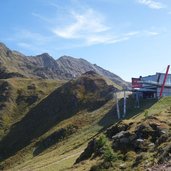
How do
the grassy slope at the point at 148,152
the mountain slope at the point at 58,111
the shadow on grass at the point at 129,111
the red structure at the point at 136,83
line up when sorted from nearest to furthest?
the grassy slope at the point at 148,152 → the shadow on grass at the point at 129,111 → the red structure at the point at 136,83 → the mountain slope at the point at 58,111

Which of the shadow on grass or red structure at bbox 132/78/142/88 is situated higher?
red structure at bbox 132/78/142/88

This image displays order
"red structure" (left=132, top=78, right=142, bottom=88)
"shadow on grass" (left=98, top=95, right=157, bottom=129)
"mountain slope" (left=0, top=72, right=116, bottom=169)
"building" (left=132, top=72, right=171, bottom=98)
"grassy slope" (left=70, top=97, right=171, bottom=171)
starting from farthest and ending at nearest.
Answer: "mountain slope" (left=0, top=72, right=116, bottom=169) < "building" (left=132, top=72, right=171, bottom=98) < "red structure" (left=132, top=78, right=142, bottom=88) < "shadow on grass" (left=98, top=95, right=157, bottom=129) < "grassy slope" (left=70, top=97, right=171, bottom=171)

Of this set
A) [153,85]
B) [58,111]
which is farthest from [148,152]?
[58,111]

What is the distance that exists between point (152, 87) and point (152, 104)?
12828 mm

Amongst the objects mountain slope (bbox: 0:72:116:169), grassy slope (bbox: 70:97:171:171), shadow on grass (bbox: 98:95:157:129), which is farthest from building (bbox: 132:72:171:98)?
grassy slope (bbox: 70:97:171:171)

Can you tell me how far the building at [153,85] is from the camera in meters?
125

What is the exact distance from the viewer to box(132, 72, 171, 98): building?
124812mm

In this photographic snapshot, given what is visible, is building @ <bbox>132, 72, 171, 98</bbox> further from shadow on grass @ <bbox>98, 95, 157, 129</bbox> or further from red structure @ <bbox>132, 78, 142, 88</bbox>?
shadow on grass @ <bbox>98, 95, 157, 129</bbox>

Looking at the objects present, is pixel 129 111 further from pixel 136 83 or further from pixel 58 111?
pixel 58 111

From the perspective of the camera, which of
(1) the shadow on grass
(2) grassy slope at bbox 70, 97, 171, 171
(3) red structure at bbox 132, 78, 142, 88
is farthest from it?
(3) red structure at bbox 132, 78, 142, 88

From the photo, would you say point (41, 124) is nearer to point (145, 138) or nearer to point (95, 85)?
point (95, 85)

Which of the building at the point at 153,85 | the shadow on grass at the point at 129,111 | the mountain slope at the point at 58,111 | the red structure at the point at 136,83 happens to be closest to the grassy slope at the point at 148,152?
the shadow on grass at the point at 129,111

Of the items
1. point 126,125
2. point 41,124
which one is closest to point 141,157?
point 126,125

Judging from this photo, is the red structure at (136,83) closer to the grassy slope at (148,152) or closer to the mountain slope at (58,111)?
the mountain slope at (58,111)
